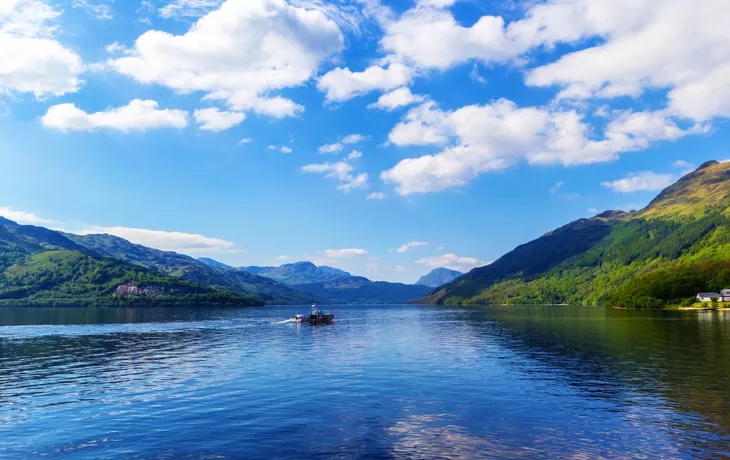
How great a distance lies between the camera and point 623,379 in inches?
2340

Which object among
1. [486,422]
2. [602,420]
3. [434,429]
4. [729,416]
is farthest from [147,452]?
[729,416]

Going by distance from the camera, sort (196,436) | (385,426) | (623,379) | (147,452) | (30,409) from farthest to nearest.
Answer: (623,379)
(30,409)
(385,426)
(196,436)
(147,452)

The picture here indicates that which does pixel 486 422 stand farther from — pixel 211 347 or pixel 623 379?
pixel 211 347

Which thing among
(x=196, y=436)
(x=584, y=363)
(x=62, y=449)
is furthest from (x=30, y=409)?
(x=584, y=363)

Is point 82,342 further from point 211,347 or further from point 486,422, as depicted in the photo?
point 486,422

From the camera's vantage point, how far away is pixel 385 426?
39094 millimetres

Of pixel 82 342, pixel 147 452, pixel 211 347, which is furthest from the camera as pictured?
pixel 82 342

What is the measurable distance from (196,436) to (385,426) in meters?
15.3

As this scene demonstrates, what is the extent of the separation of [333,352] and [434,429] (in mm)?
58284

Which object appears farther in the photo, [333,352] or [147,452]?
[333,352]

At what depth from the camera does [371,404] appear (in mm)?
47188

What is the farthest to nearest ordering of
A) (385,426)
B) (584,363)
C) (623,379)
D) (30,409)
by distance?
(584,363), (623,379), (30,409), (385,426)

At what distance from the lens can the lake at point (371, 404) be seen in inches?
1326

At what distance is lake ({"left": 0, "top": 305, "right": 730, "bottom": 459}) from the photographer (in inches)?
1326
